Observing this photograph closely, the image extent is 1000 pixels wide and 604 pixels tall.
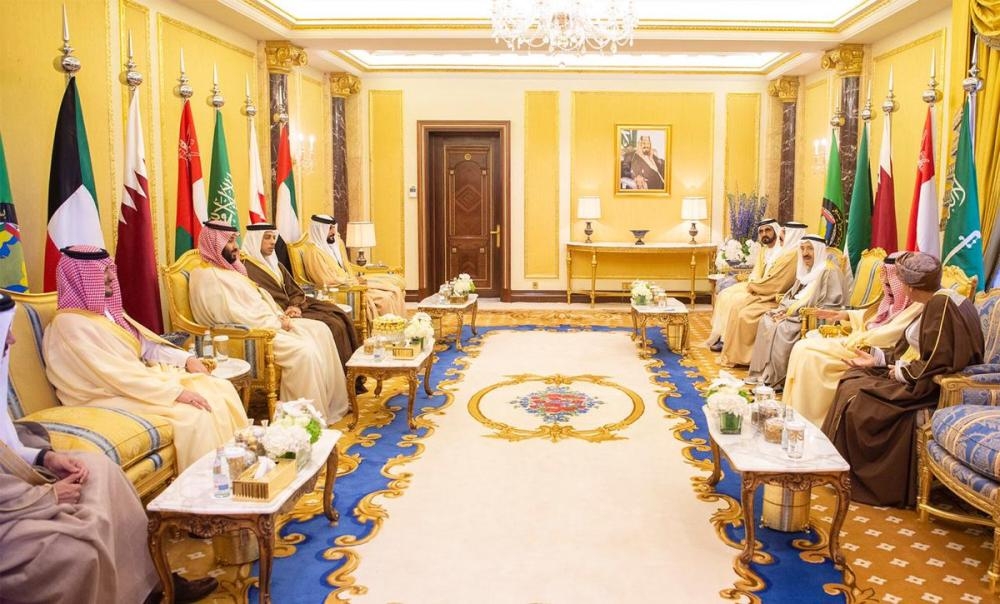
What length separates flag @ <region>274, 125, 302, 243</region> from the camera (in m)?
8.95

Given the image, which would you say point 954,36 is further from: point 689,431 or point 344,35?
point 344,35

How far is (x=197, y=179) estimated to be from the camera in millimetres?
7082

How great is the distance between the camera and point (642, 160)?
41.7 ft

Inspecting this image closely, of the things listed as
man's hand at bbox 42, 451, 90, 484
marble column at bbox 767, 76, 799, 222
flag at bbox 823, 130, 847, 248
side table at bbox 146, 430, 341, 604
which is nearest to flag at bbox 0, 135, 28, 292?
man's hand at bbox 42, 451, 90, 484

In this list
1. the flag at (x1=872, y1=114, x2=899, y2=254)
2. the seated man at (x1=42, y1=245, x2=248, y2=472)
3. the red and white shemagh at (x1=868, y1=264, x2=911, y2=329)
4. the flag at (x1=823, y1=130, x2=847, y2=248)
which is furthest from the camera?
the flag at (x1=823, y1=130, x2=847, y2=248)

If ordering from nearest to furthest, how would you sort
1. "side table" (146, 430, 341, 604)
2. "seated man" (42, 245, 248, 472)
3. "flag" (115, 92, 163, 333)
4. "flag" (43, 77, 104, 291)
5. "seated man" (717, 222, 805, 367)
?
"side table" (146, 430, 341, 604) → "seated man" (42, 245, 248, 472) → "flag" (43, 77, 104, 291) → "flag" (115, 92, 163, 333) → "seated man" (717, 222, 805, 367)

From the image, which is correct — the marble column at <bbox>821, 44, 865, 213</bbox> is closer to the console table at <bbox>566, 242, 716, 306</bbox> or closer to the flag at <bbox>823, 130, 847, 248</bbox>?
the flag at <bbox>823, 130, 847, 248</bbox>

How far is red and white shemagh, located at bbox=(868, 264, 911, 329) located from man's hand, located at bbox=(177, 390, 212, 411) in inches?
175

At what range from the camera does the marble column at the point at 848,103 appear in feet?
29.9

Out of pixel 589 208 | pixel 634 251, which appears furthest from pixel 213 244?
pixel 634 251

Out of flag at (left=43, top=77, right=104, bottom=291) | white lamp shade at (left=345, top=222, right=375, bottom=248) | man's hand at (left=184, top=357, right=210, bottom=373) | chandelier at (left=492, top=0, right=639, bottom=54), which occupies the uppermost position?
chandelier at (left=492, top=0, right=639, bottom=54)

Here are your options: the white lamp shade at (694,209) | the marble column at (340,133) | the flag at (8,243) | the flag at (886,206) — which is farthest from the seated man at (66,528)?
the white lamp shade at (694,209)

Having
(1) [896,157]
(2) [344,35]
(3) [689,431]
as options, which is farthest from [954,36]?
(2) [344,35]

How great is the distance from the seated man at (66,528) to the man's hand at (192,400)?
2.92ft
